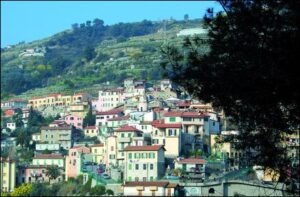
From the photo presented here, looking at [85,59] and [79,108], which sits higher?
[85,59]

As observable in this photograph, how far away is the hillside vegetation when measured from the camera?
9525 centimetres

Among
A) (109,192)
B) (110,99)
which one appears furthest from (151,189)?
(110,99)

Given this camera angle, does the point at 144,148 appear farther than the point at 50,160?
No

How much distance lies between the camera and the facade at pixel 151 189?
38.6 m

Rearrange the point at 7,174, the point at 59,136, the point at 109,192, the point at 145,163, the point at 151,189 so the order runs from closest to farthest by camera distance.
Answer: the point at 151,189 < the point at 109,192 < the point at 145,163 < the point at 7,174 < the point at 59,136

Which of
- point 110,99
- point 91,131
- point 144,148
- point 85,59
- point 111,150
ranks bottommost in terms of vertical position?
point 111,150

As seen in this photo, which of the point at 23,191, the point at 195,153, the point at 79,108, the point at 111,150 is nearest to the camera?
the point at 23,191

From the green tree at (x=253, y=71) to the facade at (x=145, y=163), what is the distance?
123 feet

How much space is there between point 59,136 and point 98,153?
8018mm

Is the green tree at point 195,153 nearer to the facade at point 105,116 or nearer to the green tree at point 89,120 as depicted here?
the facade at point 105,116

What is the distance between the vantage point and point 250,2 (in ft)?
25.5

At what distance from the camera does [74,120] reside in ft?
226

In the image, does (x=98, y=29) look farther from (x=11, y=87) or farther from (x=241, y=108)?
(x=241, y=108)

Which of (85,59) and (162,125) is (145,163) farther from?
(85,59)
